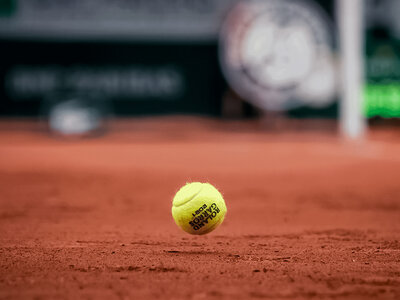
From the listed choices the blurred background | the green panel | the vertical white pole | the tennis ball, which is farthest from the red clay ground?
the blurred background

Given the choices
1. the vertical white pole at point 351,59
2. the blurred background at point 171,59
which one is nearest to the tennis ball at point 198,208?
the vertical white pole at point 351,59

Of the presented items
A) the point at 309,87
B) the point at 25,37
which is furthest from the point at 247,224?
the point at 25,37

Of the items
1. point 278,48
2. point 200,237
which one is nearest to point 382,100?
point 278,48

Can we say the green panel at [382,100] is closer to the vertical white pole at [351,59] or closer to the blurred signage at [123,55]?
the vertical white pole at [351,59]

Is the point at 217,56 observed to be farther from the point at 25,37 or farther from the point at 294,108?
the point at 25,37

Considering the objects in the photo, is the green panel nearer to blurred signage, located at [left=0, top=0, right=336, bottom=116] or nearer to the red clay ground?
blurred signage, located at [left=0, top=0, right=336, bottom=116]

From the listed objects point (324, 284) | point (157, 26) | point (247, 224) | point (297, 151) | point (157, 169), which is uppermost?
point (157, 26)

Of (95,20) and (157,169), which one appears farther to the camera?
(95,20)
